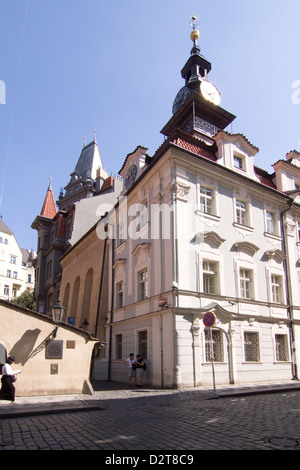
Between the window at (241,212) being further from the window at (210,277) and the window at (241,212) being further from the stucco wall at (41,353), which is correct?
the stucco wall at (41,353)

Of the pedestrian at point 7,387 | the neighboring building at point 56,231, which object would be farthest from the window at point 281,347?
the neighboring building at point 56,231

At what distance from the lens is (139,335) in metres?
18.8

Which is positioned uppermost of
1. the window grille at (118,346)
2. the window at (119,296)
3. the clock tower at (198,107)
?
the clock tower at (198,107)

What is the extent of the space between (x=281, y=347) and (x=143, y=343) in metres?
7.57

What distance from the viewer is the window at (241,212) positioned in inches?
795

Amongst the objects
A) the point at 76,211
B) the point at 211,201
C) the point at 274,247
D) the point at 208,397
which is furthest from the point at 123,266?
the point at 76,211

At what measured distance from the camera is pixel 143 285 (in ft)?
63.9

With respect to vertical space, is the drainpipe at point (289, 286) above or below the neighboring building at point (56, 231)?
below

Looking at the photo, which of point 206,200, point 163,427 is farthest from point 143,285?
point 163,427

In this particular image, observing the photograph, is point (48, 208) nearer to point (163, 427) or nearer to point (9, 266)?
point (9, 266)

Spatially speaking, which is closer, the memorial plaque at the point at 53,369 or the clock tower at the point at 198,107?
the memorial plaque at the point at 53,369

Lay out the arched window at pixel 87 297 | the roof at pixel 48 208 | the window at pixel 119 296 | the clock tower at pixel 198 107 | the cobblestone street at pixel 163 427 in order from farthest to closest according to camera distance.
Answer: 1. the roof at pixel 48 208
2. the arched window at pixel 87 297
3. the clock tower at pixel 198 107
4. the window at pixel 119 296
5. the cobblestone street at pixel 163 427

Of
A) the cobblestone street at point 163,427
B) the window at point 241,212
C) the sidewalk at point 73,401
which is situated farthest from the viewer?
the window at point 241,212

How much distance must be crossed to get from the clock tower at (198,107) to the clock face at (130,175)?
17.1 ft
